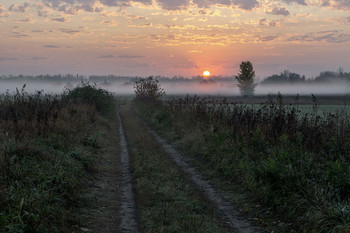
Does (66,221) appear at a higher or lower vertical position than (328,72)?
lower

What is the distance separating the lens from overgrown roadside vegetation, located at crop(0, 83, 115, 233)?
243 inches

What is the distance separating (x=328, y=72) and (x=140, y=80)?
165 m

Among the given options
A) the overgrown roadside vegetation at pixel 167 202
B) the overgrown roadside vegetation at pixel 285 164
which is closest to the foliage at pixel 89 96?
the overgrown roadside vegetation at pixel 285 164

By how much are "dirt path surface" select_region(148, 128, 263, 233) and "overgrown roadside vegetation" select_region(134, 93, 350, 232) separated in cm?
41

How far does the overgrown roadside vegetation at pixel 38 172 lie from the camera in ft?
20.2

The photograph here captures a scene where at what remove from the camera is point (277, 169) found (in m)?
8.43

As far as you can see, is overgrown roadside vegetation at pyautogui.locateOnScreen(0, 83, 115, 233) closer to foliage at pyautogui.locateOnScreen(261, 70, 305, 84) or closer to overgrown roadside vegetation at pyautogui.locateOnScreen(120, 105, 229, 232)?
overgrown roadside vegetation at pyautogui.locateOnScreen(120, 105, 229, 232)

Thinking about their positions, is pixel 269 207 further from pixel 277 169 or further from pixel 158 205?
pixel 158 205

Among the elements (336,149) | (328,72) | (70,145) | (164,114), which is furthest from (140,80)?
(328,72)

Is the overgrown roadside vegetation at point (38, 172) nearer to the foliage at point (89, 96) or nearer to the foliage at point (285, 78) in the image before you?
the foliage at point (89, 96)

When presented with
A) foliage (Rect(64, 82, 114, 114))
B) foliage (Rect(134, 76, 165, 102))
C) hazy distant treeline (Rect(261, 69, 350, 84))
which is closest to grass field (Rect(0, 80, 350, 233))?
foliage (Rect(64, 82, 114, 114))

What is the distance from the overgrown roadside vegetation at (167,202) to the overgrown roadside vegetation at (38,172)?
1.54 m

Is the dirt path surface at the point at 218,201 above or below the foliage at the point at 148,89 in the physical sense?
below

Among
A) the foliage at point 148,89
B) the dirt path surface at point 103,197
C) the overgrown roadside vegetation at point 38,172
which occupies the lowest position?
the dirt path surface at point 103,197
